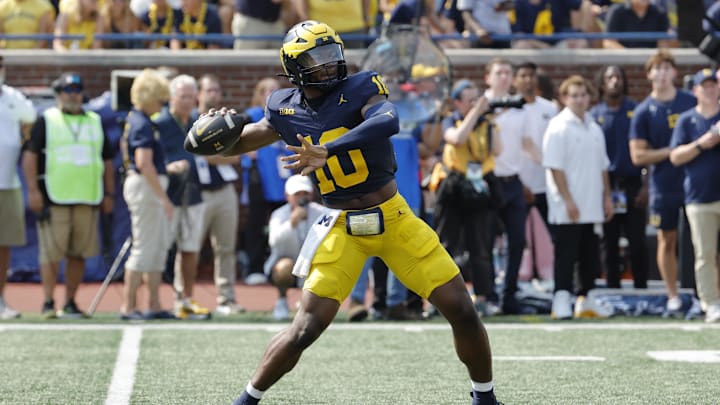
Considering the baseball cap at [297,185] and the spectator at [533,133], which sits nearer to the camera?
the baseball cap at [297,185]

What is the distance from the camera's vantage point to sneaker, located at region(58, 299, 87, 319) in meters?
11.2

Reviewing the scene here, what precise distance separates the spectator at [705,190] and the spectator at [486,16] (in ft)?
13.2

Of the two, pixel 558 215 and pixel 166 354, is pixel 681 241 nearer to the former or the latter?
pixel 558 215

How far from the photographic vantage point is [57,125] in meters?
11.3

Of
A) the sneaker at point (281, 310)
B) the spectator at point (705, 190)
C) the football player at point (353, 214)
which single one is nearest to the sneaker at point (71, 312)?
the sneaker at point (281, 310)

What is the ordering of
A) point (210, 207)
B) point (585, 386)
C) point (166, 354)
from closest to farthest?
point (585, 386), point (166, 354), point (210, 207)

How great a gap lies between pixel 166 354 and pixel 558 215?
381 cm

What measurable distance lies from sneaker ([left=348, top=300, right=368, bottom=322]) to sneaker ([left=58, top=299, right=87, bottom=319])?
7.21ft

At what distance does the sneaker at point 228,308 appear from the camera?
11.6 m

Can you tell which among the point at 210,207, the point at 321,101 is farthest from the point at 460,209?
the point at 321,101

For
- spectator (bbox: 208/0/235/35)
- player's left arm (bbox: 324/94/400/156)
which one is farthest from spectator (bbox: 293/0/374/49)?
player's left arm (bbox: 324/94/400/156)

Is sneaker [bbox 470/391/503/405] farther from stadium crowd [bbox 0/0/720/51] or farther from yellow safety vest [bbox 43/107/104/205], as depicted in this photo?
stadium crowd [bbox 0/0/720/51]

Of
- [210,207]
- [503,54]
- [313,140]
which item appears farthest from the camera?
[503,54]

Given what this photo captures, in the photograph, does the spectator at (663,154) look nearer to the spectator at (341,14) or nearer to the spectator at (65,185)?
the spectator at (341,14)
